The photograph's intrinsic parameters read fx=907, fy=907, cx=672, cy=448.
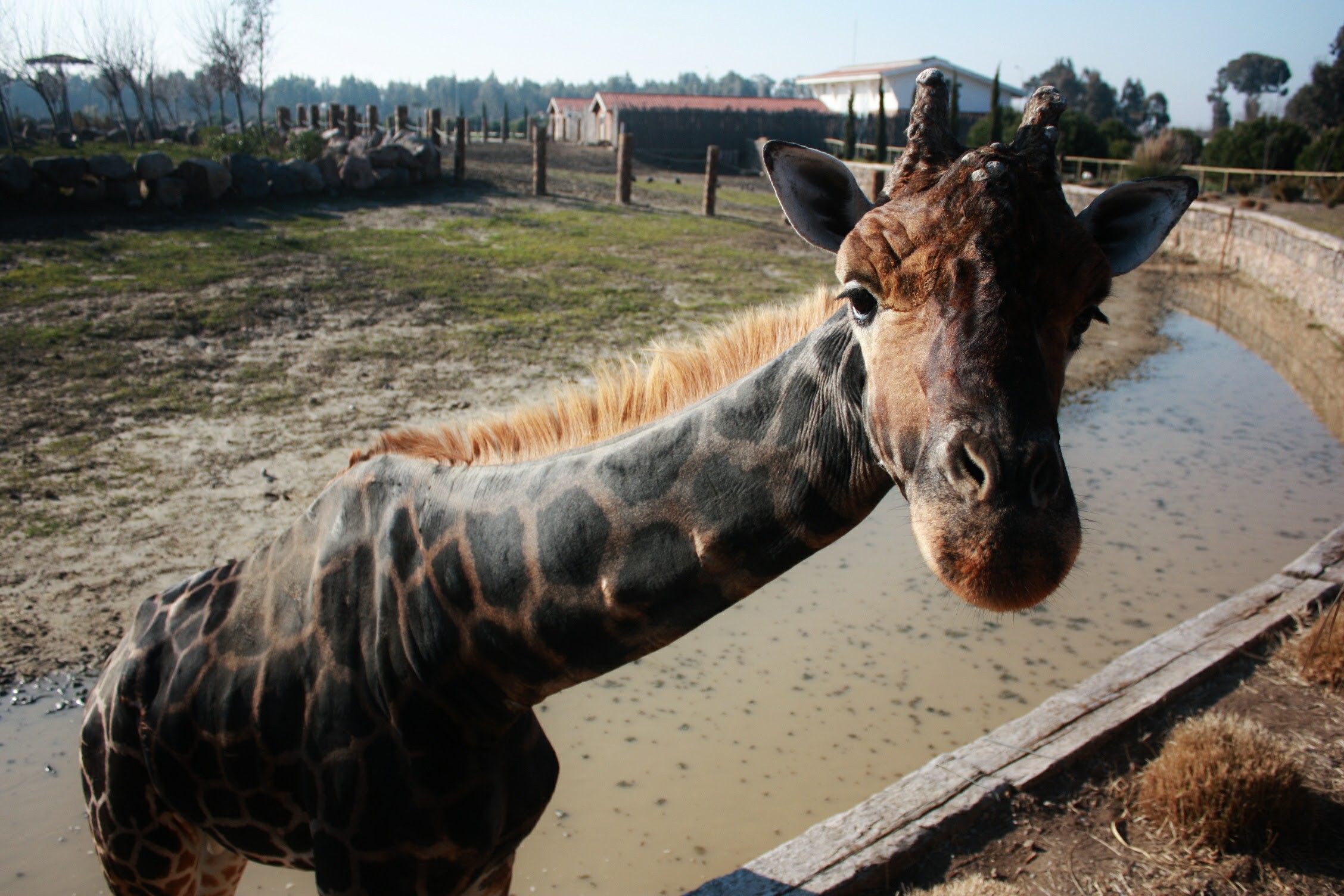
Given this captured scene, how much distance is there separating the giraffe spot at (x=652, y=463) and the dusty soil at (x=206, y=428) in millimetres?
4696

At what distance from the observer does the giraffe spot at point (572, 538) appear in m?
2.23

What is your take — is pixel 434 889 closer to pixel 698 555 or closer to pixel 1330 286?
pixel 698 555

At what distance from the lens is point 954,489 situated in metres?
1.65

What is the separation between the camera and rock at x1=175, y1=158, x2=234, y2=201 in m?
19.0

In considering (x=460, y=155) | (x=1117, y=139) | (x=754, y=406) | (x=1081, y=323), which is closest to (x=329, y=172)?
(x=460, y=155)

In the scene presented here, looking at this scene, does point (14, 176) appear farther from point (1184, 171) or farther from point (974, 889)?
point (1184, 171)

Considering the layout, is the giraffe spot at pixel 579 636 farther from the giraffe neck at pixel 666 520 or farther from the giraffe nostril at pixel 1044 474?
the giraffe nostril at pixel 1044 474

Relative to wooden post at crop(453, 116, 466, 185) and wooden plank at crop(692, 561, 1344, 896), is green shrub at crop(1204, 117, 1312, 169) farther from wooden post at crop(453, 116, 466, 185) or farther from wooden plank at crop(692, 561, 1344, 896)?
wooden plank at crop(692, 561, 1344, 896)

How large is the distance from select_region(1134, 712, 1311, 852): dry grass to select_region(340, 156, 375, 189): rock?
23063 millimetres

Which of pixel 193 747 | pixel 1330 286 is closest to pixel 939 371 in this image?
pixel 193 747

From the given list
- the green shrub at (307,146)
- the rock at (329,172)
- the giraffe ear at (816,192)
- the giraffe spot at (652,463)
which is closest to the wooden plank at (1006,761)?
the giraffe spot at (652,463)

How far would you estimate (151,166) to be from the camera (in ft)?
60.4

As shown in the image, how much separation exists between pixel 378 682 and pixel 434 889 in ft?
1.93

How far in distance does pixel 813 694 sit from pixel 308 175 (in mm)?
20480
